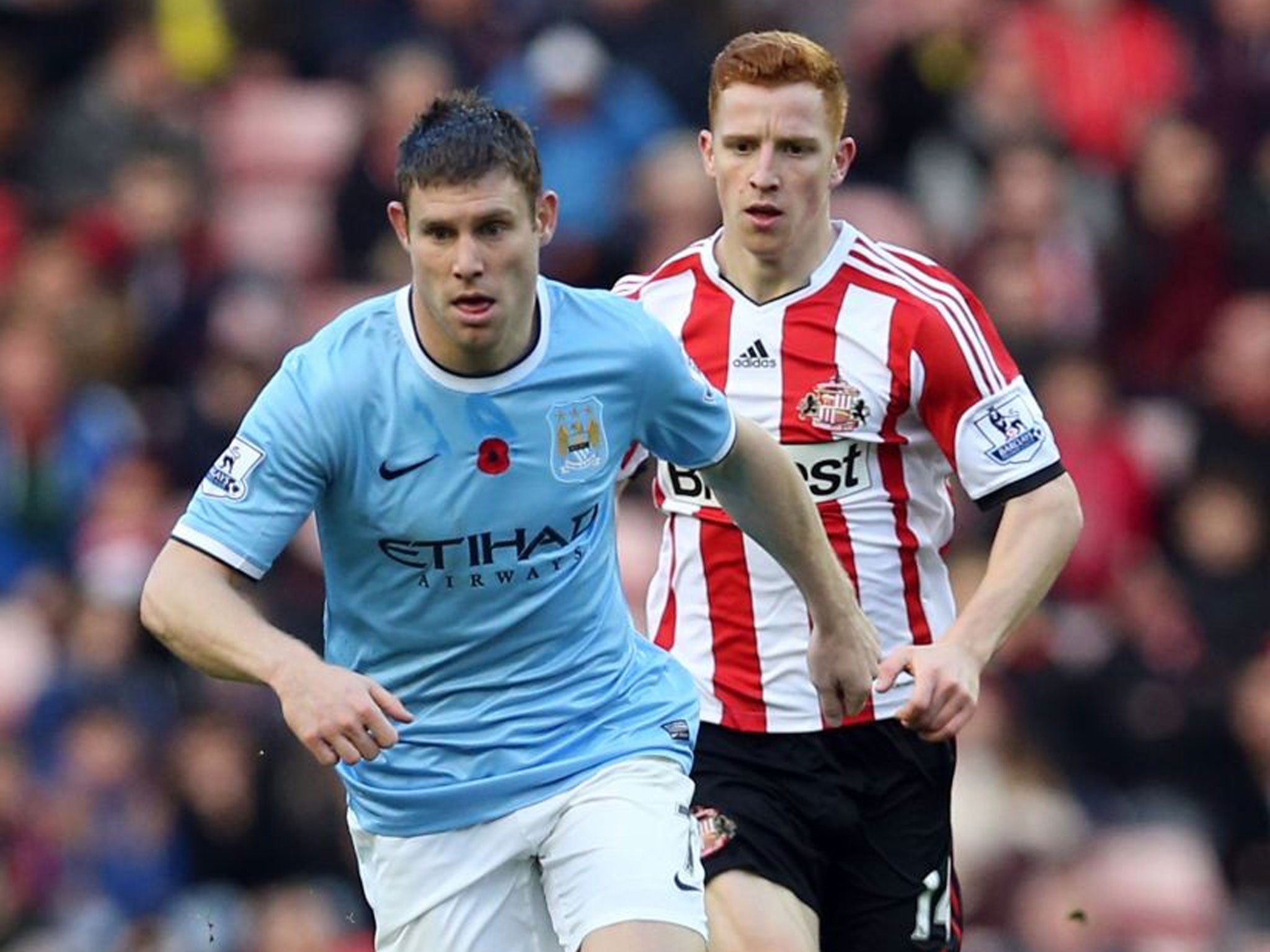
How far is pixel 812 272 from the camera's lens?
7.76 meters

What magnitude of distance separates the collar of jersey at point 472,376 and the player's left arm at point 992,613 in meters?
1.07

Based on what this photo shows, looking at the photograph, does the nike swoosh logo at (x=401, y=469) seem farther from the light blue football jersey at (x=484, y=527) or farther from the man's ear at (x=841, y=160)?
the man's ear at (x=841, y=160)

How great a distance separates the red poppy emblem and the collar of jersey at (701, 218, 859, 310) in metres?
1.26

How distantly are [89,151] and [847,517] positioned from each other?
7774mm

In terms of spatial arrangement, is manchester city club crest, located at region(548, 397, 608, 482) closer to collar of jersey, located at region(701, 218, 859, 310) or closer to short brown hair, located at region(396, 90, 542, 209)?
short brown hair, located at region(396, 90, 542, 209)

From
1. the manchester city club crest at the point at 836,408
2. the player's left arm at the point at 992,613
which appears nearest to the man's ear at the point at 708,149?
the manchester city club crest at the point at 836,408

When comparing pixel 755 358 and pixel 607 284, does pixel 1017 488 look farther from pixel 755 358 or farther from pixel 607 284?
pixel 607 284

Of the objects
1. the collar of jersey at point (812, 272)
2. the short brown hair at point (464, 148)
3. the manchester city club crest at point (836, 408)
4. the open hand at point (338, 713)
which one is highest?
the short brown hair at point (464, 148)

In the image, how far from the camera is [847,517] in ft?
24.8

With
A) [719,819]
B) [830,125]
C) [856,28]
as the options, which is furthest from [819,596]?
[856,28]

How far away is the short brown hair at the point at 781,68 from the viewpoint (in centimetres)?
768

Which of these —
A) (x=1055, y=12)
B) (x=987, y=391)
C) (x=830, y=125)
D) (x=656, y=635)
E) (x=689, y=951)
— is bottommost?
(x=689, y=951)

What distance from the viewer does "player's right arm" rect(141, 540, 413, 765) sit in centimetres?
592

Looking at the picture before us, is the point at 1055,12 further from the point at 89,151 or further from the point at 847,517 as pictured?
the point at 847,517
